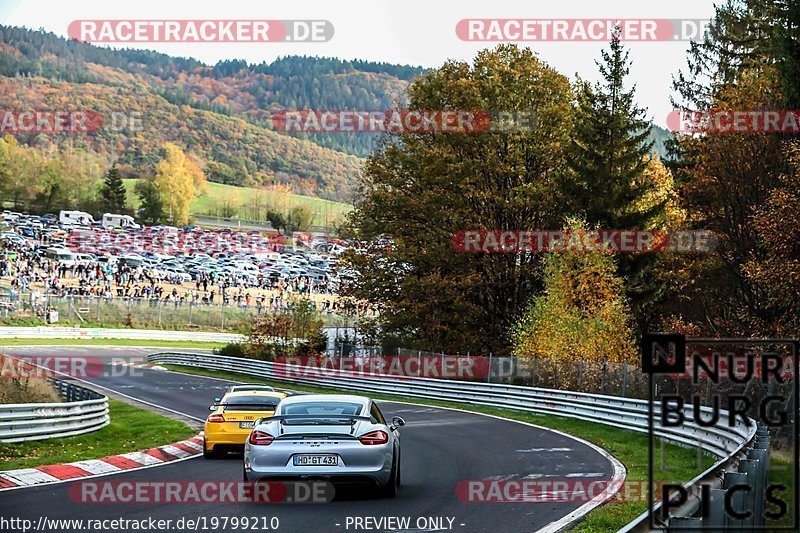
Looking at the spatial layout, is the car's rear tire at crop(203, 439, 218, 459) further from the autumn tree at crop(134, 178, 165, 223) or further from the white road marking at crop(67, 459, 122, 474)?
the autumn tree at crop(134, 178, 165, 223)

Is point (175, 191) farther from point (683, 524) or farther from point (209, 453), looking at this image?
point (683, 524)

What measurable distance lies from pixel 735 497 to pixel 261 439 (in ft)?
23.1

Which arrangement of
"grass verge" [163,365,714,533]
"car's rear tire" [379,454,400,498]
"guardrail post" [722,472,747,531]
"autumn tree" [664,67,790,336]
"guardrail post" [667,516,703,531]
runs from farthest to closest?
1. "autumn tree" [664,67,790,336]
2. "car's rear tire" [379,454,400,498]
3. "grass verge" [163,365,714,533]
4. "guardrail post" [722,472,747,531]
5. "guardrail post" [667,516,703,531]

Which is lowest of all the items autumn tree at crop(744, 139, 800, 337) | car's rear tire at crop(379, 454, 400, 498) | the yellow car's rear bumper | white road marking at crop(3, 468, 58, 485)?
white road marking at crop(3, 468, 58, 485)

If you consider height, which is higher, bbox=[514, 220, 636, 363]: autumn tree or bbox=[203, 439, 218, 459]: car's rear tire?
bbox=[514, 220, 636, 363]: autumn tree

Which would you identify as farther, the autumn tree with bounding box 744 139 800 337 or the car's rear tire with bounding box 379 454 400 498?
the autumn tree with bounding box 744 139 800 337

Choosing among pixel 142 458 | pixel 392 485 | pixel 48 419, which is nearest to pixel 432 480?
pixel 392 485

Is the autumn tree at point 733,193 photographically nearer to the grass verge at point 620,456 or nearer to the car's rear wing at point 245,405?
the grass verge at point 620,456

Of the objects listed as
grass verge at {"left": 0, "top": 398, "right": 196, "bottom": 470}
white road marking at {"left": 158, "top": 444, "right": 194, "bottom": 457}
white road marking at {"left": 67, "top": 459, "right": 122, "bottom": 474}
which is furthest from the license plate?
white road marking at {"left": 158, "top": 444, "right": 194, "bottom": 457}

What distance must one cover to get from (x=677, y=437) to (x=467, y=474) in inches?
315

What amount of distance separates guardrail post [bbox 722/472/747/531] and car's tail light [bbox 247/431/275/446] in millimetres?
6837

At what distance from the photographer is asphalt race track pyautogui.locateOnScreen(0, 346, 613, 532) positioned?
464 inches

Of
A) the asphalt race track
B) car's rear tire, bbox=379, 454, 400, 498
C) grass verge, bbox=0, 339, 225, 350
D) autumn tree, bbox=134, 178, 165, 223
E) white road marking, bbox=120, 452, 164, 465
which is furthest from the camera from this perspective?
autumn tree, bbox=134, 178, 165, 223

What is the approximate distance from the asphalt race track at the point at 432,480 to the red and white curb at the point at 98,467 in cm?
51
